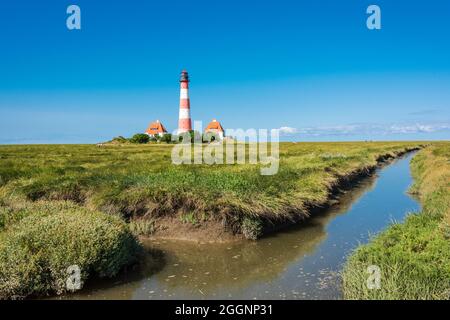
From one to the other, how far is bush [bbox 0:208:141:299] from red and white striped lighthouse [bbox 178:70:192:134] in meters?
63.9

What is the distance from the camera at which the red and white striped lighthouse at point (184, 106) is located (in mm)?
73344

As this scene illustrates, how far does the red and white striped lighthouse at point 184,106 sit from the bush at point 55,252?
63876 millimetres

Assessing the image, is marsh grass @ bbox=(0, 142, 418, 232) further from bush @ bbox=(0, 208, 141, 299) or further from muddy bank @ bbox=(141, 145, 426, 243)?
bush @ bbox=(0, 208, 141, 299)

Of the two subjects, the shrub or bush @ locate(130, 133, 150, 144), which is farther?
bush @ locate(130, 133, 150, 144)

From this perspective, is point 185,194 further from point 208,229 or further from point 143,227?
point 143,227

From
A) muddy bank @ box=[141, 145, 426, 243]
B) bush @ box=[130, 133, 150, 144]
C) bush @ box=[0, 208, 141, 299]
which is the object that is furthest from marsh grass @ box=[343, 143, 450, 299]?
bush @ box=[130, 133, 150, 144]

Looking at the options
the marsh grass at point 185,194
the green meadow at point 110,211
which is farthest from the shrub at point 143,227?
the marsh grass at point 185,194

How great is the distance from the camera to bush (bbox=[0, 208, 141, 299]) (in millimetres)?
8586

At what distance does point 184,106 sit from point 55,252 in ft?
215

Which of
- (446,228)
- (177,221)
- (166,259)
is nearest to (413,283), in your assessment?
(446,228)

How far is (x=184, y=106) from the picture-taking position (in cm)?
7325

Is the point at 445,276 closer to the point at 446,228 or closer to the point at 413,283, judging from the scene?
the point at 413,283

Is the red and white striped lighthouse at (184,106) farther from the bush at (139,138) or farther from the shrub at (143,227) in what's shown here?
the shrub at (143,227)

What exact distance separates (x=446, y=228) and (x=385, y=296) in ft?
12.4
